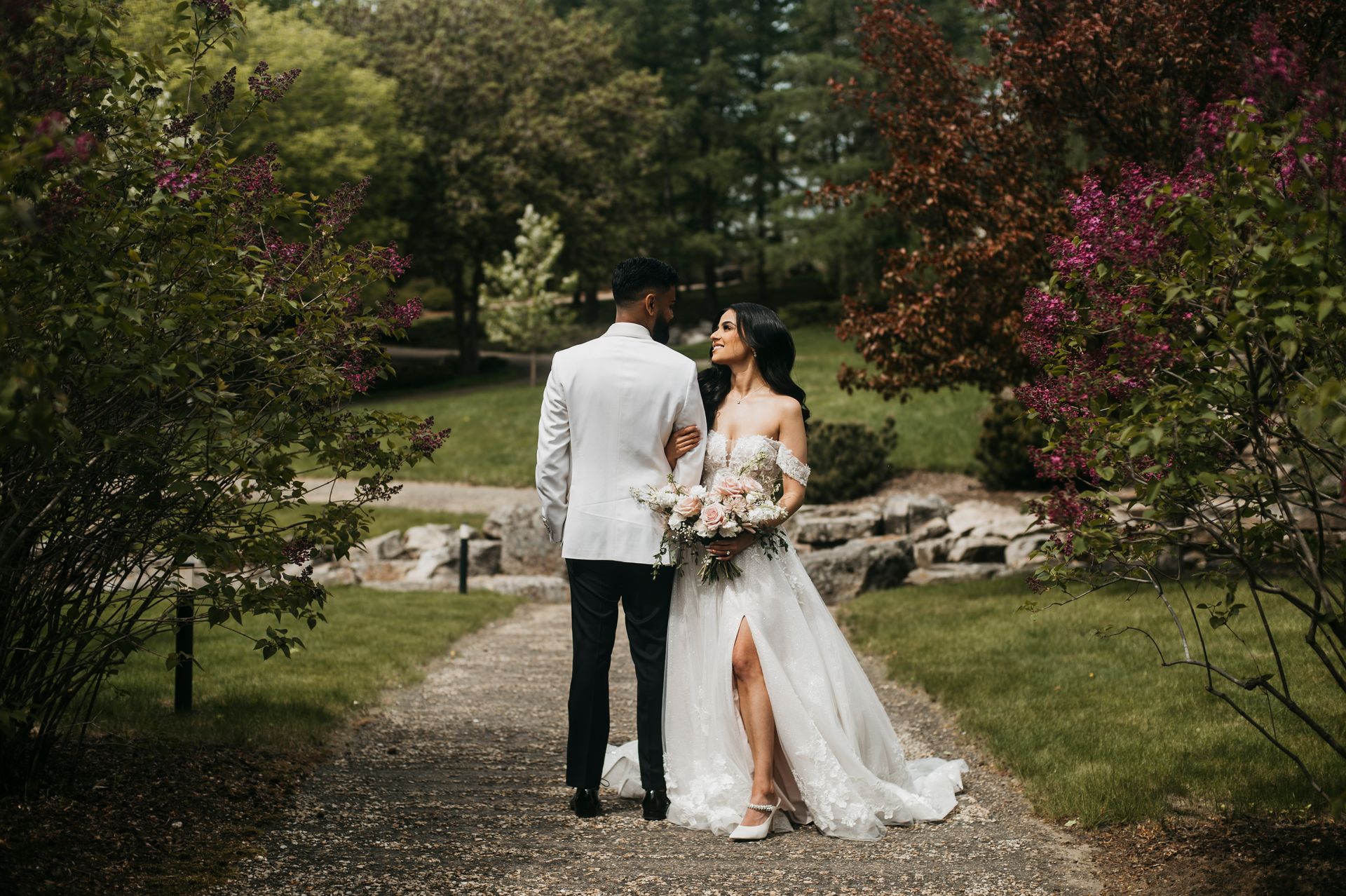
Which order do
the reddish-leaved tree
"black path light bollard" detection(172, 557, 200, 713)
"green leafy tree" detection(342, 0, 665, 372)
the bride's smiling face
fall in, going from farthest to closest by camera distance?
"green leafy tree" detection(342, 0, 665, 372)
the reddish-leaved tree
the bride's smiling face
"black path light bollard" detection(172, 557, 200, 713)

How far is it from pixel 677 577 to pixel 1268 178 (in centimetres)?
314

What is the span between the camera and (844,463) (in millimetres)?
18906

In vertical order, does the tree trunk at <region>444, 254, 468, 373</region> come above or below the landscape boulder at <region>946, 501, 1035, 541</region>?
above

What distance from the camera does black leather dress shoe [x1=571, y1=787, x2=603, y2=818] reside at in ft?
Result: 18.3

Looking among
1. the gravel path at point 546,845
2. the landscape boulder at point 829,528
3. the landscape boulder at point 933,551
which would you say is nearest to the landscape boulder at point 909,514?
the landscape boulder at point 829,528

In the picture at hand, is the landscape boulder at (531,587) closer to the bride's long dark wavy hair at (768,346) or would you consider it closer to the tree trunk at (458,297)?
the bride's long dark wavy hair at (768,346)

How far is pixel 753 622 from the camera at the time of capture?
5.59 metres

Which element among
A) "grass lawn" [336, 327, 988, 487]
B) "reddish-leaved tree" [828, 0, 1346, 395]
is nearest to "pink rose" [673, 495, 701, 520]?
"reddish-leaved tree" [828, 0, 1346, 395]

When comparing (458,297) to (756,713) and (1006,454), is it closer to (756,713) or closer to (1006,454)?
(1006,454)

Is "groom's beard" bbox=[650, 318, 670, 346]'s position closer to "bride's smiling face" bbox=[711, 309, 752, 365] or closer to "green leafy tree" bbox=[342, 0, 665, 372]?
"bride's smiling face" bbox=[711, 309, 752, 365]

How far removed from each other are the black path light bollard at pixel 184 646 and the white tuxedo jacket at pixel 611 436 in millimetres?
1552

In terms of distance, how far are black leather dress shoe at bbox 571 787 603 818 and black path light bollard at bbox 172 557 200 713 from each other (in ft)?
5.95

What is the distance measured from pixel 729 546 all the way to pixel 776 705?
0.75m

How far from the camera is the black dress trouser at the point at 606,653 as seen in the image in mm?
5461
